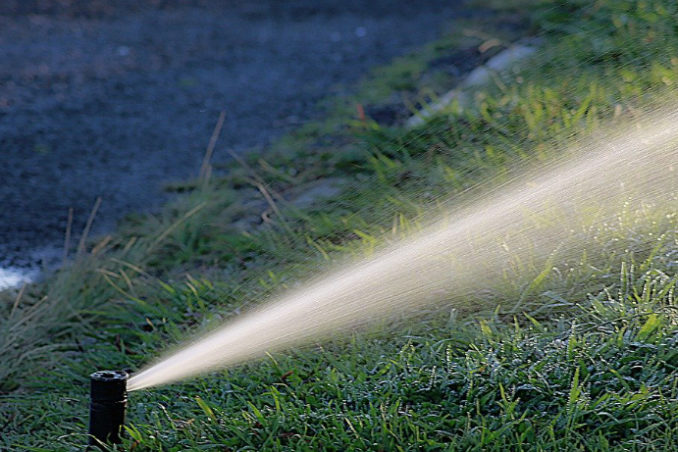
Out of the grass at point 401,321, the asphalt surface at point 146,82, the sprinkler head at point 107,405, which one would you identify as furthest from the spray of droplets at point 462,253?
the asphalt surface at point 146,82

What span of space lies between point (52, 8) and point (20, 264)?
7.01m

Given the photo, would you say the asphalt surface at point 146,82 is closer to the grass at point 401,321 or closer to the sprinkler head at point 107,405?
the grass at point 401,321

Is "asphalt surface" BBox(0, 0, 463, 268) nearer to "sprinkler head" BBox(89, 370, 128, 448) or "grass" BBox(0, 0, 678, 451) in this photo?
"grass" BBox(0, 0, 678, 451)

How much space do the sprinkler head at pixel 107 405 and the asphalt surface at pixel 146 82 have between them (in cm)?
178

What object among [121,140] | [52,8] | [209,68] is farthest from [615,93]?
[52,8]

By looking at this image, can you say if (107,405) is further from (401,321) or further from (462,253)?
(462,253)

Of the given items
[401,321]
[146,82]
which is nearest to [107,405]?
[401,321]

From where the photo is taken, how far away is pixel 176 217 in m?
4.30

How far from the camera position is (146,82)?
7.09 m

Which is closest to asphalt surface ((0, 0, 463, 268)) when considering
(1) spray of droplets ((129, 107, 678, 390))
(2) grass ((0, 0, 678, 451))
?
(2) grass ((0, 0, 678, 451))

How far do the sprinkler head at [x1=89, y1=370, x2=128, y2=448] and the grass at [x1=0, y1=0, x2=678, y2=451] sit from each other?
0.27 ft

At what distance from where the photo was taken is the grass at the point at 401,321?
90.7 inches

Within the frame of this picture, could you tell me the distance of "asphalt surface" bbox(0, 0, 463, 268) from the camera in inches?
190

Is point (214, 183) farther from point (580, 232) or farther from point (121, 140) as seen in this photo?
point (580, 232)
